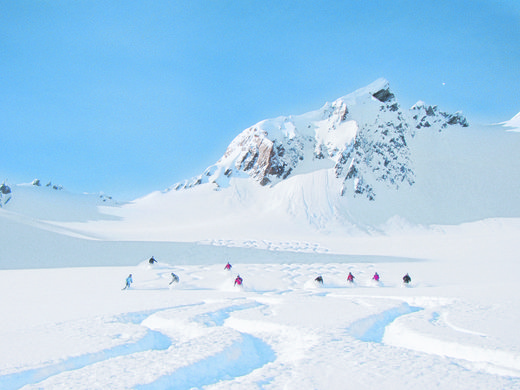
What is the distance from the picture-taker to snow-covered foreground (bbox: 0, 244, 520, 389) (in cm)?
559

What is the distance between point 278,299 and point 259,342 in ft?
18.2

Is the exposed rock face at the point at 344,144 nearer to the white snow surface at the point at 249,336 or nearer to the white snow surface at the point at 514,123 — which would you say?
the white snow surface at the point at 514,123

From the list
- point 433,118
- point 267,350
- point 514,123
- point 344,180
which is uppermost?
point 433,118

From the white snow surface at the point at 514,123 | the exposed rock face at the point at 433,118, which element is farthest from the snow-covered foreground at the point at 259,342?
the white snow surface at the point at 514,123

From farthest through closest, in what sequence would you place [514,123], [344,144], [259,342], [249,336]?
[514,123] → [344,144] → [249,336] → [259,342]

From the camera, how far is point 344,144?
67.2 m

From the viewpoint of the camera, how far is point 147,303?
12.5m

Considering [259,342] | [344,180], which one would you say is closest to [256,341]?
[259,342]

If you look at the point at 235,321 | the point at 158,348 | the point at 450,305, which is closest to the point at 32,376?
the point at 158,348

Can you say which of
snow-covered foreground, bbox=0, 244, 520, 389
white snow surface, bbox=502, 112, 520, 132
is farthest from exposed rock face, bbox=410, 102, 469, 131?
snow-covered foreground, bbox=0, 244, 520, 389

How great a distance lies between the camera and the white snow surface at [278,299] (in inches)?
234

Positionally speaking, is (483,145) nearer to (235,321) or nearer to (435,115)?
(435,115)

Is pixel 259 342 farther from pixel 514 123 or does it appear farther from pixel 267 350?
pixel 514 123

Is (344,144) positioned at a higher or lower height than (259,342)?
higher
